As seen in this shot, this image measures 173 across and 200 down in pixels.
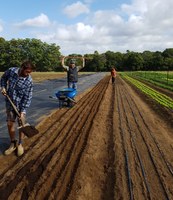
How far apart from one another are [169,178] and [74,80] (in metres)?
8.33

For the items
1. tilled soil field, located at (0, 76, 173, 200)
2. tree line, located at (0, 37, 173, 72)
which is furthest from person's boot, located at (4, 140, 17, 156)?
tree line, located at (0, 37, 173, 72)

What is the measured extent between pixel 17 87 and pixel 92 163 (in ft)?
6.68

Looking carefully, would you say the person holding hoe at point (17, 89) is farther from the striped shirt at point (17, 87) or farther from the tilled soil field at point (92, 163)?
the tilled soil field at point (92, 163)

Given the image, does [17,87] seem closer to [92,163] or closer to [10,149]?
[10,149]

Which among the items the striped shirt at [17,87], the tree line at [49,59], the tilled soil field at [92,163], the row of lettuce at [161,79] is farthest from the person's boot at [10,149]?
the tree line at [49,59]

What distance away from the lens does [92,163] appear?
19.5 feet

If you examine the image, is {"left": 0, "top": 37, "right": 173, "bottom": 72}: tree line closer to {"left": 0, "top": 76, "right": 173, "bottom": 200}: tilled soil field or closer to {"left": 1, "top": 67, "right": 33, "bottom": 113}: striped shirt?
{"left": 0, "top": 76, "right": 173, "bottom": 200}: tilled soil field

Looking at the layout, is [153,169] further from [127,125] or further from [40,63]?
[40,63]

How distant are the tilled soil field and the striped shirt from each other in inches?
41.3

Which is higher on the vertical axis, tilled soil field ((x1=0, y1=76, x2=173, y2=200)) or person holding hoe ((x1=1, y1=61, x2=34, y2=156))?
person holding hoe ((x1=1, y1=61, x2=34, y2=156))

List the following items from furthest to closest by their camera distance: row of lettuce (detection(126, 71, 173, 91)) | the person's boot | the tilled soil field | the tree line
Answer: the tree line, row of lettuce (detection(126, 71, 173, 91)), the person's boot, the tilled soil field

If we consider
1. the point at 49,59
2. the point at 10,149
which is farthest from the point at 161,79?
the point at 49,59

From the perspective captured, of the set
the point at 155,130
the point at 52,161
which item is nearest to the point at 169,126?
the point at 155,130

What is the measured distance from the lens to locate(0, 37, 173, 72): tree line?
92.1 meters
